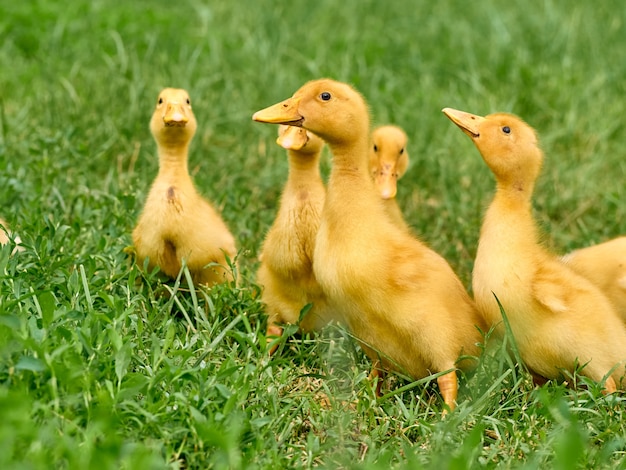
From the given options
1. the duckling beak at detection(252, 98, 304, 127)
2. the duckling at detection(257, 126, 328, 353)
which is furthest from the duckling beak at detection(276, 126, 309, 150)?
the duckling beak at detection(252, 98, 304, 127)

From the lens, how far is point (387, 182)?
4871 millimetres

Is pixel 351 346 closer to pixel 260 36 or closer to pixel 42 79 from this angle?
pixel 42 79

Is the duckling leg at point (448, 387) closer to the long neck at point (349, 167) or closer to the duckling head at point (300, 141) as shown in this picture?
the long neck at point (349, 167)

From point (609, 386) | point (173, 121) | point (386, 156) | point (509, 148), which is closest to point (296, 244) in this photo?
point (173, 121)

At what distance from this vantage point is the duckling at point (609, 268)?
15.3 feet

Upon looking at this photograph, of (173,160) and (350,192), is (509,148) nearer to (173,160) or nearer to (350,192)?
(350,192)

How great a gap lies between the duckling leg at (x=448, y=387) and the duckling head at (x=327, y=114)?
1020 millimetres

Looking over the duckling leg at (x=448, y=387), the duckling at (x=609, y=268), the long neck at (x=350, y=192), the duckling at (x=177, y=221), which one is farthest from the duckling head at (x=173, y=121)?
the duckling at (x=609, y=268)

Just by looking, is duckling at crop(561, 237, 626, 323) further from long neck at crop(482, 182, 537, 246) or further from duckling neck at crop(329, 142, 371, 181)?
duckling neck at crop(329, 142, 371, 181)

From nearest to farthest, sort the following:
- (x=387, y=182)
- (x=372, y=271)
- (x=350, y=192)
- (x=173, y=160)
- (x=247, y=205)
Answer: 1. (x=372, y=271)
2. (x=350, y=192)
3. (x=173, y=160)
4. (x=387, y=182)
5. (x=247, y=205)

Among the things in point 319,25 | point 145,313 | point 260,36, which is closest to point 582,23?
point 319,25

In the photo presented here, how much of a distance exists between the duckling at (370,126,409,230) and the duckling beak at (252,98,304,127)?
33.2 inches

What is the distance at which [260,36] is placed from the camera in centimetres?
782

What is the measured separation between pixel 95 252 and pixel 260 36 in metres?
3.62
